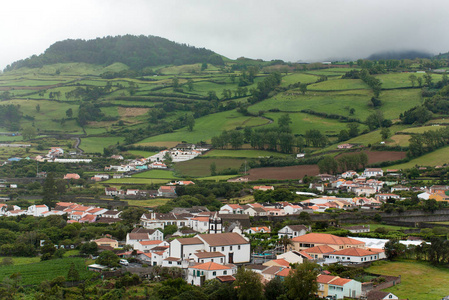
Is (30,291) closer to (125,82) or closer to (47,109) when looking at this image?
(47,109)

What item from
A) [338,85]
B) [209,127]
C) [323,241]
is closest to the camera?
[323,241]

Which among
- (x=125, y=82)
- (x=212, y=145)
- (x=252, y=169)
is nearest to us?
(x=252, y=169)

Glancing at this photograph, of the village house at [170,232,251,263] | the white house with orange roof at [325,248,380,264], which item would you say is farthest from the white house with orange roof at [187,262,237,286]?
the white house with orange roof at [325,248,380,264]

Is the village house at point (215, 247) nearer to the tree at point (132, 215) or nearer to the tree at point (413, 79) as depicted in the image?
the tree at point (132, 215)

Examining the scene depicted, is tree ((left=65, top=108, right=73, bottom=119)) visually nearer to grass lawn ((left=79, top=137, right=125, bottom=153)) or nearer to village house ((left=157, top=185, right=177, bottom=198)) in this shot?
grass lawn ((left=79, top=137, right=125, bottom=153))

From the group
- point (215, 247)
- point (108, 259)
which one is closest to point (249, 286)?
point (215, 247)

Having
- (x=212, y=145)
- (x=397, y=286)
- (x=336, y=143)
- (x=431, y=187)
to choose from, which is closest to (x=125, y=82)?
(x=212, y=145)

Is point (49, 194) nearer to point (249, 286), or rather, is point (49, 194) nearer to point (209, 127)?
point (249, 286)
